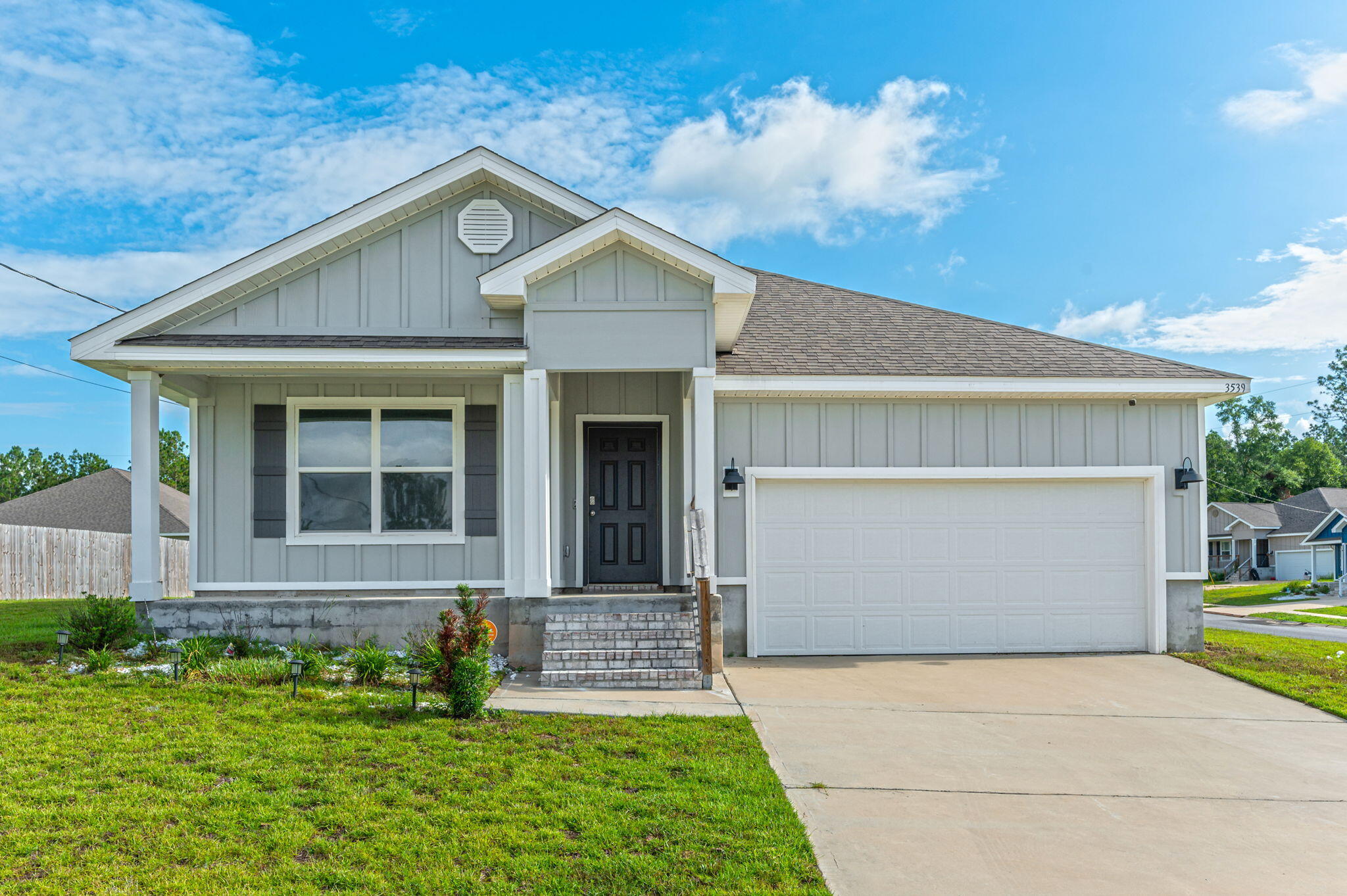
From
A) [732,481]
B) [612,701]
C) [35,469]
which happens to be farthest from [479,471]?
[35,469]

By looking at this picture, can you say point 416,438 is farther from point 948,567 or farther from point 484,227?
point 948,567

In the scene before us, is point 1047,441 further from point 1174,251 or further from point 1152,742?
point 1174,251

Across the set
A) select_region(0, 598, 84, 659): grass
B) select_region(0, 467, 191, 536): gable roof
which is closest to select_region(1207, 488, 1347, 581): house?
select_region(0, 598, 84, 659): grass

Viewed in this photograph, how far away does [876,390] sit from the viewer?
373 inches

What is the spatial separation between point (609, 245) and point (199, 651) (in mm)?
5487

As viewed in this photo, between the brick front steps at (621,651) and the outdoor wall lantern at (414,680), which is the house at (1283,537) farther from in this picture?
the outdoor wall lantern at (414,680)

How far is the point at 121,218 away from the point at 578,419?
15.1 meters

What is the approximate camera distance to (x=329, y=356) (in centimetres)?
857

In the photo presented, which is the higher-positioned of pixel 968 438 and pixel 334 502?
pixel 968 438

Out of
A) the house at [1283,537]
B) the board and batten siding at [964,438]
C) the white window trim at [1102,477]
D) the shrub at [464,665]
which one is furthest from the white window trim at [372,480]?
the house at [1283,537]

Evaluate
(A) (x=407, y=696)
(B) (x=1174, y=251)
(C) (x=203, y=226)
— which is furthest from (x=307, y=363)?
(B) (x=1174, y=251)

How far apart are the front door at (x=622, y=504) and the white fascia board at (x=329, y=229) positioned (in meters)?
2.76

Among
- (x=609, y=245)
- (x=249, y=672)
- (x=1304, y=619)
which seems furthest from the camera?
(x=1304, y=619)

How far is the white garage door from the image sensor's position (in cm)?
954
